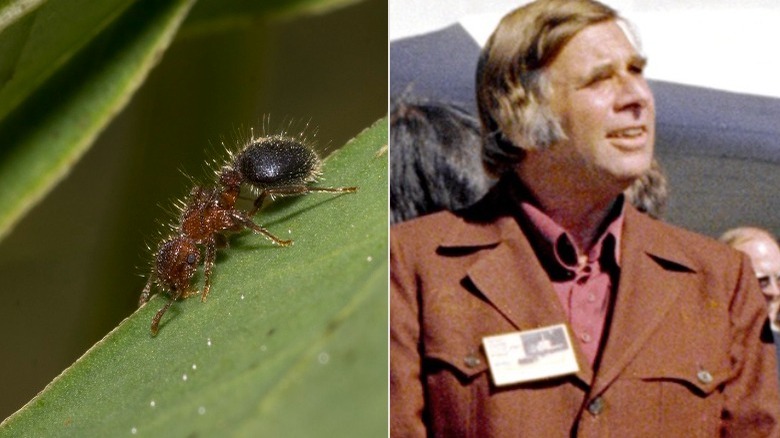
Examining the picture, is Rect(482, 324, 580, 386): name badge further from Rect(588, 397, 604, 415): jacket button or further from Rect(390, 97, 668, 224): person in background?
Rect(390, 97, 668, 224): person in background

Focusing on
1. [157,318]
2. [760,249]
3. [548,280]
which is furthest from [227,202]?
[760,249]

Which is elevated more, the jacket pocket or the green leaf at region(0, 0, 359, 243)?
the green leaf at region(0, 0, 359, 243)

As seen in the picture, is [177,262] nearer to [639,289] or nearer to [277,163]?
[277,163]

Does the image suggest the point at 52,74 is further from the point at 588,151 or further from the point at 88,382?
the point at 588,151

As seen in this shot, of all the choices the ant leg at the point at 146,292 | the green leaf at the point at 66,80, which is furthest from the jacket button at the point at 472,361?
the green leaf at the point at 66,80

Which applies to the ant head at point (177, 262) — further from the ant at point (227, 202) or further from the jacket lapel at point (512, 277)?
the jacket lapel at point (512, 277)

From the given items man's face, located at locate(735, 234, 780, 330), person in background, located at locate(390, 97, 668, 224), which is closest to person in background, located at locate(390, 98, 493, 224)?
person in background, located at locate(390, 97, 668, 224)
